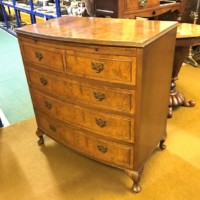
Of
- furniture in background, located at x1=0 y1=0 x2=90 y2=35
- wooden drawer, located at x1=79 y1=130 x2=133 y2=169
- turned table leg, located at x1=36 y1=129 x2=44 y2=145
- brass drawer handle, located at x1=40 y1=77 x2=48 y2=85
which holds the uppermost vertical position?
furniture in background, located at x1=0 y1=0 x2=90 y2=35

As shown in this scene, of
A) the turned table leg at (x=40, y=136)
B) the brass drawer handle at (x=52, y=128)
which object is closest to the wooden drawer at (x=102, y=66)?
the brass drawer handle at (x=52, y=128)

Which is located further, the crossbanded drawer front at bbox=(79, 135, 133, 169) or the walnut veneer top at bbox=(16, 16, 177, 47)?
the crossbanded drawer front at bbox=(79, 135, 133, 169)

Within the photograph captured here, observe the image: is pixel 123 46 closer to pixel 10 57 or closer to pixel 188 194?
pixel 188 194

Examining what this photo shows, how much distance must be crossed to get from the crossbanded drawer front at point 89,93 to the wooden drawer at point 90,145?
246mm

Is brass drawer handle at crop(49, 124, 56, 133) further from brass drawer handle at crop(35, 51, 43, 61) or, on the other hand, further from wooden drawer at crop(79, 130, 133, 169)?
brass drawer handle at crop(35, 51, 43, 61)

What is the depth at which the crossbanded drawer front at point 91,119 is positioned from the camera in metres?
1.34

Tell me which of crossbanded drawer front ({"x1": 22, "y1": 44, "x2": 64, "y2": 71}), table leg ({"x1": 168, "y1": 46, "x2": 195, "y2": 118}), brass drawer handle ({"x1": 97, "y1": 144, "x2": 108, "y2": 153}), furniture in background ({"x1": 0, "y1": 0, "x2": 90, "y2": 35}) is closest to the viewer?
crossbanded drawer front ({"x1": 22, "y1": 44, "x2": 64, "y2": 71})

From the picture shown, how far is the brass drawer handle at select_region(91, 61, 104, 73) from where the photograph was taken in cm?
122

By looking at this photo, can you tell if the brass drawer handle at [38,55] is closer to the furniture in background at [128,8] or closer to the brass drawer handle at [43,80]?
the brass drawer handle at [43,80]

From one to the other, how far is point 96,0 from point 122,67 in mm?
1187

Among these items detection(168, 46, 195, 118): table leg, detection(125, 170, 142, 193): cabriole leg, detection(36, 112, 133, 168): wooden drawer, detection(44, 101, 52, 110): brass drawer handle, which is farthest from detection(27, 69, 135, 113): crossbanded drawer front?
detection(168, 46, 195, 118): table leg

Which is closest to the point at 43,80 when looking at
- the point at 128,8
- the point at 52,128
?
the point at 52,128

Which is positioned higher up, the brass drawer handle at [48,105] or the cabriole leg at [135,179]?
the brass drawer handle at [48,105]

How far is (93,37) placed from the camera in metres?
1.21
